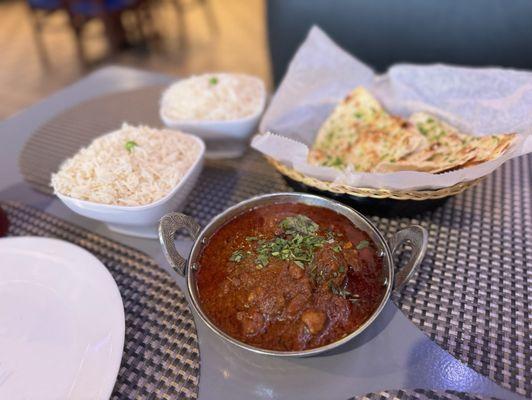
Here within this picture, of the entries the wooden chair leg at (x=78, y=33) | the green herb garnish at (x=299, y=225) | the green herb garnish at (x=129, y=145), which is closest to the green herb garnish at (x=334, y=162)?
the green herb garnish at (x=299, y=225)

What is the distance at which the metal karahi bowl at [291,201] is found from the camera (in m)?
1.02

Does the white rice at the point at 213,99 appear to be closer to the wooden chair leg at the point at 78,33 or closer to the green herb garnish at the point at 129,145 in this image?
the green herb garnish at the point at 129,145

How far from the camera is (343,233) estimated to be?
1.26 metres

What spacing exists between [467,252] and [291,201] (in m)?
0.60

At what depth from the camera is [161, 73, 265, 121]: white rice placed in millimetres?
1770

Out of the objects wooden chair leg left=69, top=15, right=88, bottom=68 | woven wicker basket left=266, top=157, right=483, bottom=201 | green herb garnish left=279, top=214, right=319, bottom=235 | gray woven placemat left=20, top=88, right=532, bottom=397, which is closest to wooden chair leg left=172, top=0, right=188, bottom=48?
wooden chair leg left=69, top=15, right=88, bottom=68

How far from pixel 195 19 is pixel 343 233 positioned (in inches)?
258

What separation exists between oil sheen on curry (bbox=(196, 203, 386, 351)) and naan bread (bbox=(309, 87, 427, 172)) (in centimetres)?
44

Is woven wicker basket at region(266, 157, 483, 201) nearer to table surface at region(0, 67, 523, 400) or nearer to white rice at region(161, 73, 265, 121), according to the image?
table surface at region(0, 67, 523, 400)

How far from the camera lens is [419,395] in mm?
1026

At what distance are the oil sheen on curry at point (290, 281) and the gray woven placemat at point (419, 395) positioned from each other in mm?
169

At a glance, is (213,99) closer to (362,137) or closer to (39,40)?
(362,137)

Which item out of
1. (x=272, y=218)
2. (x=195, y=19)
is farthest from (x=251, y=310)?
(x=195, y=19)

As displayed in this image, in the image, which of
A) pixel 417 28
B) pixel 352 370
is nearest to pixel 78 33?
pixel 417 28
